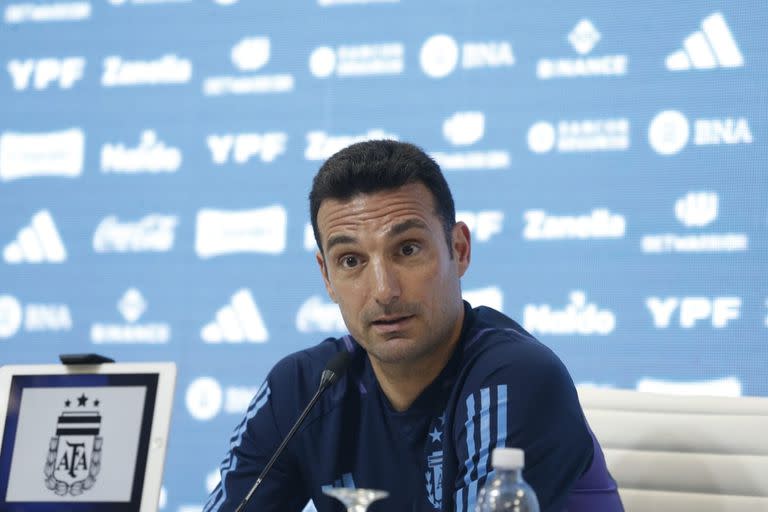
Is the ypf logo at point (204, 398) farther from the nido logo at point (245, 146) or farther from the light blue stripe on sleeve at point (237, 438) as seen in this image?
the light blue stripe on sleeve at point (237, 438)

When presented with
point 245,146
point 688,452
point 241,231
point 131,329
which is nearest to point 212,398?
point 131,329

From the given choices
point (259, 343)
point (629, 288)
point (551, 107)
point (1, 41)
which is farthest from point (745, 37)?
point (1, 41)

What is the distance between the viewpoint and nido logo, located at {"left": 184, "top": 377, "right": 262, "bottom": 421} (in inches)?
128

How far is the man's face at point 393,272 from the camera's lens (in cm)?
173

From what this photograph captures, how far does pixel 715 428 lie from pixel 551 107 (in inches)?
56.4

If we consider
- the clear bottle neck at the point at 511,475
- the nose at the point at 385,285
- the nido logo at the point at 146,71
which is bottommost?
the clear bottle neck at the point at 511,475

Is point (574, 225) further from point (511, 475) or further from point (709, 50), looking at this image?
point (511, 475)

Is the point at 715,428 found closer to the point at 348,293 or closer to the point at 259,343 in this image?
the point at 348,293

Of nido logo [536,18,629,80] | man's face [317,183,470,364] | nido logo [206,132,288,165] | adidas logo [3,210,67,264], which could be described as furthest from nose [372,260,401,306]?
adidas logo [3,210,67,264]

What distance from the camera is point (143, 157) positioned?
A: 3482 mm

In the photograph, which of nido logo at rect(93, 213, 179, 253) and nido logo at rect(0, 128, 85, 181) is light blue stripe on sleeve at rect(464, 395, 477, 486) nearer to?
nido logo at rect(93, 213, 179, 253)

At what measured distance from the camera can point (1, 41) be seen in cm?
365

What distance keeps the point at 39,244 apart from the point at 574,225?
1821 mm

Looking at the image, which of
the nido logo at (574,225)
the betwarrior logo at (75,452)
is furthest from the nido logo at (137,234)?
the betwarrior logo at (75,452)
